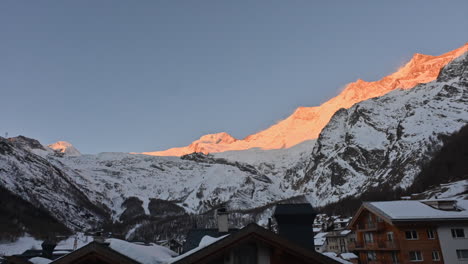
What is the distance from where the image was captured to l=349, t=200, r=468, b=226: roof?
35750mm

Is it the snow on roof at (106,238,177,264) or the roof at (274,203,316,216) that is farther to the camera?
the roof at (274,203,316,216)

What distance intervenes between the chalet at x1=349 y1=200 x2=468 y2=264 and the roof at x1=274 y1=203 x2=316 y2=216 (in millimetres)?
22837

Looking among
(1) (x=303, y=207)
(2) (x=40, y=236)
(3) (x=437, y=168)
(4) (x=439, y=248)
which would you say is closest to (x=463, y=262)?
(4) (x=439, y=248)

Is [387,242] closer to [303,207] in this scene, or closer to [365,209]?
[365,209]

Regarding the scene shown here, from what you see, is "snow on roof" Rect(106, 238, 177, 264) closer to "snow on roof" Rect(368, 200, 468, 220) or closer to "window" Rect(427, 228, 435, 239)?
"snow on roof" Rect(368, 200, 468, 220)

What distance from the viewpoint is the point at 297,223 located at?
1845cm

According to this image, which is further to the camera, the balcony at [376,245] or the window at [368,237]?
the window at [368,237]

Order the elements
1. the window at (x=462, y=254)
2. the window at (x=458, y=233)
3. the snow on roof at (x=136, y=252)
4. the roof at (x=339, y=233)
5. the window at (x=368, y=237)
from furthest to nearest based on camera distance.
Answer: the roof at (x=339, y=233), the window at (x=368, y=237), the window at (x=458, y=233), the window at (x=462, y=254), the snow on roof at (x=136, y=252)

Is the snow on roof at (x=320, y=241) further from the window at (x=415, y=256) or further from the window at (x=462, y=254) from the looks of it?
the window at (x=462, y=254)

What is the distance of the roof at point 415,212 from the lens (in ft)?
117

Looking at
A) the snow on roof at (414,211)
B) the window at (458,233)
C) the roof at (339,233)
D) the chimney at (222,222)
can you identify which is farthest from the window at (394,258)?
the roof at (339,233)

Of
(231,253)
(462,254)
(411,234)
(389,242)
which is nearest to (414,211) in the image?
(411,234)

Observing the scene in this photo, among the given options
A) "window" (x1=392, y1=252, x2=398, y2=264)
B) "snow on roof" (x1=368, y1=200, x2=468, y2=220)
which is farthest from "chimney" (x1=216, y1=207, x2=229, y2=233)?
"window" (x1=392, y1=252, x2=398, y2=264)

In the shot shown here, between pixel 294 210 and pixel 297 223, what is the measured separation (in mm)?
706
